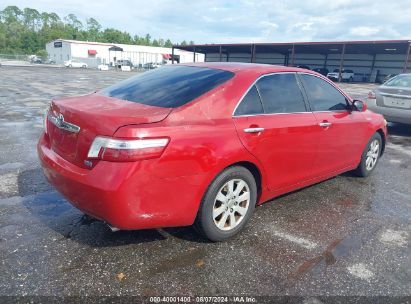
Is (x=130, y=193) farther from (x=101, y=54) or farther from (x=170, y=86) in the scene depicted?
(x=101, y=54)

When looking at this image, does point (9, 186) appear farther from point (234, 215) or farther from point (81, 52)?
point (81, 52)

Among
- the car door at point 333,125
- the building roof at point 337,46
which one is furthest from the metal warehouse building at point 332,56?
the car door at point 333,125

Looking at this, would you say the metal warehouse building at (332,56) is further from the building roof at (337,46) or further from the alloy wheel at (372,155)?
the alloy wheel at (372,155)

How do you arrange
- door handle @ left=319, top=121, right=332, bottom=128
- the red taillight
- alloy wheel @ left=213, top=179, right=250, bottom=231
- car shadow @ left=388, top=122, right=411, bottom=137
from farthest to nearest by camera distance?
car shadow @ left=388, top=122, right=411, bottom=137
door handle @ left=319, top=121, right=332, bottom=128
alloy wheel @ left=213, top=179, right=250, bottom=231
the red taillight

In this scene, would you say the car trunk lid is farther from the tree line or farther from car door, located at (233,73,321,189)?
the tree line

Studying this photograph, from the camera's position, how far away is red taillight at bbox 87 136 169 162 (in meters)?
2.47

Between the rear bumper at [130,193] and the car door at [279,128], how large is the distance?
2.50 feet

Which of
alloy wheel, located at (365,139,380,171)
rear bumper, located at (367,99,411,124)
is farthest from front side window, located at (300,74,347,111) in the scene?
rear bumper, located at (367,99,411,124)

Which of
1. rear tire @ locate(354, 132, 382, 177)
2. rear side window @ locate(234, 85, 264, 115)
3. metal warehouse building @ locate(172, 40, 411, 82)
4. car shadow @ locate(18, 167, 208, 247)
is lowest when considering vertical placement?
car shadow @ locate(18, 167, 208, 247)

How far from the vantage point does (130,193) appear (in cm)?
249

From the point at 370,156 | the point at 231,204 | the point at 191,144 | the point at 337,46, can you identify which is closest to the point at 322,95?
the point at 370,156

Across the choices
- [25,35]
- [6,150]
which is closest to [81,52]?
[25,35]

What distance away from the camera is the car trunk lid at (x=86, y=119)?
260 cm

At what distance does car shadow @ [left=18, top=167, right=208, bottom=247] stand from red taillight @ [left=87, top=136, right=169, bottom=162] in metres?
0.96
